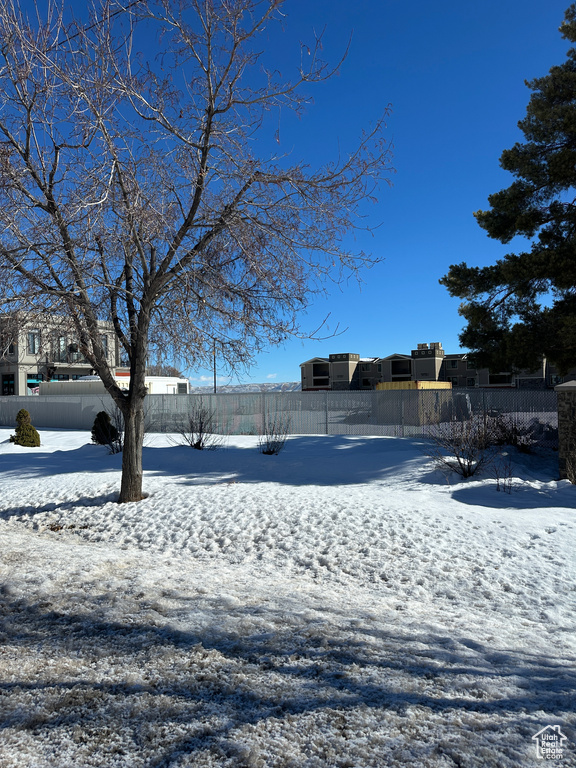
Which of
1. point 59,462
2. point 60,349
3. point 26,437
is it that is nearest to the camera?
point 60,349

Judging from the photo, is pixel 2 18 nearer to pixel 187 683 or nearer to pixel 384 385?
pixel 187 683

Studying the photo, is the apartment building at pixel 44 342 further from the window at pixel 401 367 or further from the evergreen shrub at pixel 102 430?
→ the window at pixel 401 367

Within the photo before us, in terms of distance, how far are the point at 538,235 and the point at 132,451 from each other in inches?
456

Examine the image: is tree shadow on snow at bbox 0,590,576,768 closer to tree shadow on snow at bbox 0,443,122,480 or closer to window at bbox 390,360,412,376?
Answer: tree shadow on snow at bbox 0,443,122,480

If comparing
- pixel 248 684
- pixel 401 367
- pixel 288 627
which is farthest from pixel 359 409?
pixel 401 367

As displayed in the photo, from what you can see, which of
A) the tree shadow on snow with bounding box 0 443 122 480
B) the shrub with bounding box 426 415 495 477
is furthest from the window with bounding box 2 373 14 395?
the shrub with bounding box 426 415 495 477

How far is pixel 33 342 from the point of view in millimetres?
8312

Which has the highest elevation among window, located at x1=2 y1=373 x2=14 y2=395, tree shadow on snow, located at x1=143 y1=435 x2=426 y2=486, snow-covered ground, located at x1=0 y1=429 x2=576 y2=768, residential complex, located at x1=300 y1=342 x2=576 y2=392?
residential complex, located at x1=300 y1=342 x2=576 y2=392

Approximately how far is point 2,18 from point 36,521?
697 cm

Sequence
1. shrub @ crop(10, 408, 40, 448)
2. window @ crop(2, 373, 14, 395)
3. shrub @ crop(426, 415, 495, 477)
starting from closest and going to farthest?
shrub @ crop(426, 415, 495, 477) → shrub @ crop(10, 408, 40, 448) → window @ crop(2, 373, 14, 395)

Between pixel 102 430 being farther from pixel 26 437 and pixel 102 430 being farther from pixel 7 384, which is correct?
pixel 7 384

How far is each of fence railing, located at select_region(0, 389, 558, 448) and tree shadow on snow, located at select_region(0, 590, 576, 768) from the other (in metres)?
11.2

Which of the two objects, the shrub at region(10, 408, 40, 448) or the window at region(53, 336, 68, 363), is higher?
the window at region(53, 336, 68, 363)

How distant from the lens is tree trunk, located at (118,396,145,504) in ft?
29.1
